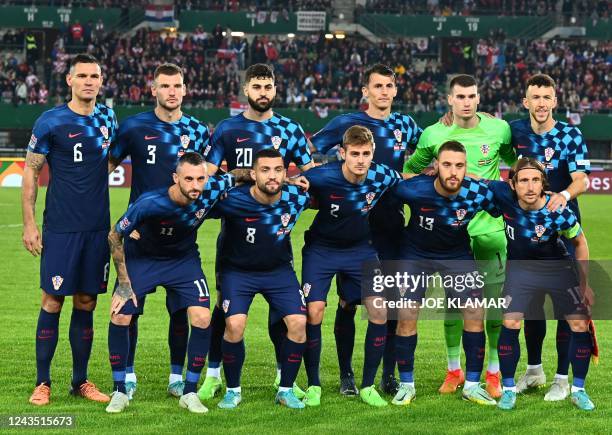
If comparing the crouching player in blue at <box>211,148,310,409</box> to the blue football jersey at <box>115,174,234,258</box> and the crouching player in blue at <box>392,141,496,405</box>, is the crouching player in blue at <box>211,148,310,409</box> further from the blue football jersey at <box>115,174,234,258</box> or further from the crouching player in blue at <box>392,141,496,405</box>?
the crouching player in blue at <box>392,141,496,405</box>

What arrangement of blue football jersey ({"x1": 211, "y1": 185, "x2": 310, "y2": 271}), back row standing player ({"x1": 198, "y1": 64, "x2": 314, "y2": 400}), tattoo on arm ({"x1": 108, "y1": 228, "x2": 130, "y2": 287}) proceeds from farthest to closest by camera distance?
1. back row standing player ({"x1": 198, "y1": 64, "x2": 314, "y2": 400})
2. blue football jersey ({"x1": 211, "y1": 185, "x2": 310, "y2": 271})
3. tattoo on arm ({"x1": 108, "y1": 228, "x2": 130, "y2": 287})

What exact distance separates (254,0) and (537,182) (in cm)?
3971

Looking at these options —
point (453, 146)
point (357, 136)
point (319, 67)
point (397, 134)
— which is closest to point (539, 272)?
point (453, 146)

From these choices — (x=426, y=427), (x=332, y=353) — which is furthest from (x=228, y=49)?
(x=426, y=427)

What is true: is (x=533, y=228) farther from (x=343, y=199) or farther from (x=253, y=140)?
(x=253, y=140)

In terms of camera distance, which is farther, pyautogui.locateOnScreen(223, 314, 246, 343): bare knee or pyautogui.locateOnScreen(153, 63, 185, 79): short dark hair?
pyautogui.locateOnScreen(153, 63, 185, 79): short dark hair

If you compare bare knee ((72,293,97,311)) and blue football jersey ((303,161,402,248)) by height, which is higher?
blue football jersey ((303,161,402,248))

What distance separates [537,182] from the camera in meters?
8.02

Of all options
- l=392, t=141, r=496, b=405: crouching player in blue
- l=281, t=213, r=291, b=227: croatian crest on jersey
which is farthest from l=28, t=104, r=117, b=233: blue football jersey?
l=392, t=141, r=496, b=405: crouching player in blue

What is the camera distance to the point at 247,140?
867 centimetres

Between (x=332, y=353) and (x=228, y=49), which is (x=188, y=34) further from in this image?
(x=332, y=353)

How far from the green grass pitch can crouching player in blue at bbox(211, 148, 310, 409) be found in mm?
302

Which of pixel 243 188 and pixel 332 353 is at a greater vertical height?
pixel 243 188

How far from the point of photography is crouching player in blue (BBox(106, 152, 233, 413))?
25.9ft
